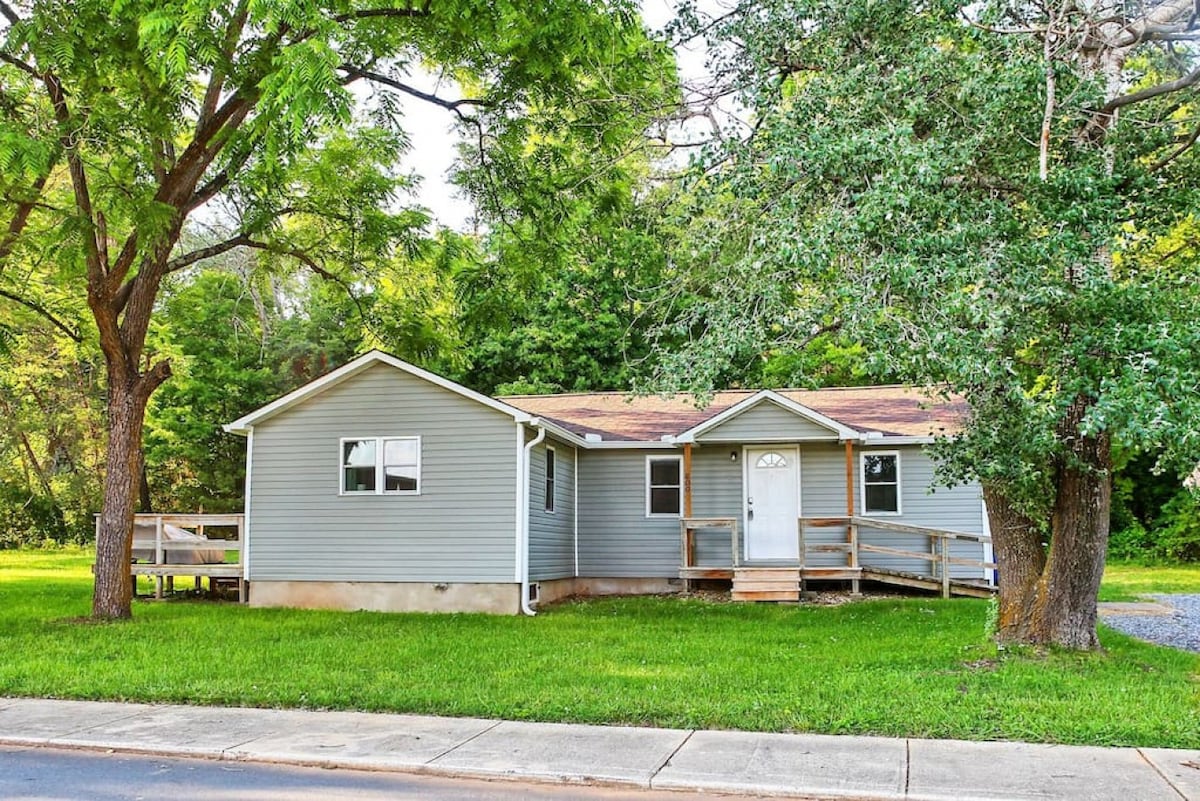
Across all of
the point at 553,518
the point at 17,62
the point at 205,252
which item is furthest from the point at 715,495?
the point at 17,62

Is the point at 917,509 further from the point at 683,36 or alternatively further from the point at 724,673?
the point at 683,36

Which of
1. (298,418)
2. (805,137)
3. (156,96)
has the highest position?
(156,96)

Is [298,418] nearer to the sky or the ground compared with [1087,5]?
nearer to the ground

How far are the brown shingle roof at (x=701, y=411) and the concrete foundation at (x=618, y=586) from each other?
2.40m

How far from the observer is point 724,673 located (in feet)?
28.7

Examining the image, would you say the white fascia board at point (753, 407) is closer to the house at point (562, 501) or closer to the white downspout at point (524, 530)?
the house at point (562, 501)

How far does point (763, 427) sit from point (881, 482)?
221cm

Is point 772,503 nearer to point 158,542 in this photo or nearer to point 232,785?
point 158,542

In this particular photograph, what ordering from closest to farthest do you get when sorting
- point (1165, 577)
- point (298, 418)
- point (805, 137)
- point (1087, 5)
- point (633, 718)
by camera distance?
1. point (633, 718)
2. point (805, 137)
3. point (1087, 5)
4. point (298, 418)
5. point (1165, 577)

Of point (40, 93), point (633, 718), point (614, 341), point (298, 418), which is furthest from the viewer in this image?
point (614, 341)

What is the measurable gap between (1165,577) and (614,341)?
46.3 ft

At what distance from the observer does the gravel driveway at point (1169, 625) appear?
37.3 feet

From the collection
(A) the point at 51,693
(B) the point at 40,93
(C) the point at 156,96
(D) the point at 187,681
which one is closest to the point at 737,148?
(C) the point at 156,96

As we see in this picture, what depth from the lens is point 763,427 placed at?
1630 centimetres
